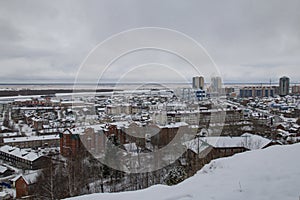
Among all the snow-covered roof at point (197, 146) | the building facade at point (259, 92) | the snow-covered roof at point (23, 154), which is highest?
the building facade at point (259, 92)

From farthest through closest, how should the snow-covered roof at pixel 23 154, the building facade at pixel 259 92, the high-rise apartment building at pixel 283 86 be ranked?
the building facade at pixel 259 92 < the high-rise apartment building at pixel 283 86 < the snow-covered roof at pixel 23 154

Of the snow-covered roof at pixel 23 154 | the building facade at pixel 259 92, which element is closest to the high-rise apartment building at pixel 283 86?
the building facade at pixel 259 92

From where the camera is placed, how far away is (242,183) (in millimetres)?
1596

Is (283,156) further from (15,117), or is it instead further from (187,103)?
(15,117)

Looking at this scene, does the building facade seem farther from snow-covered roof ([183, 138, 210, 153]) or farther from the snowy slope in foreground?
the snowy slope in foreground

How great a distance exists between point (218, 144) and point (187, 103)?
5082 millimetres

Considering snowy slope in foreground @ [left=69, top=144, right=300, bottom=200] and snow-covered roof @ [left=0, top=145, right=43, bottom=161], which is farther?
snow-covered roof @ [left=0, top=145, right=43, bottom=161]

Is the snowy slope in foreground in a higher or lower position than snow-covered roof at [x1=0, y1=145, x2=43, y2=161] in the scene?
higher

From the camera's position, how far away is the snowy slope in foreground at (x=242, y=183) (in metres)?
1.41

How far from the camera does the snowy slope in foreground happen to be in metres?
1.41

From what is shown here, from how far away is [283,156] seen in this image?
7.04ft

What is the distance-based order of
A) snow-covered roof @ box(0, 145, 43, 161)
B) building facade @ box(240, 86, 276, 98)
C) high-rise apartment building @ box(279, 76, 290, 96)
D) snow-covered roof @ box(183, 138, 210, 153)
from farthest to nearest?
building facade @ box(240, 86, 276, 98)
high-rise apartment building @ box(279, 76, 290, 96)
snow-covered roof @ box(0, 145, 43, 161)
snow-covered roof @ box(183, 138, 210, 153)

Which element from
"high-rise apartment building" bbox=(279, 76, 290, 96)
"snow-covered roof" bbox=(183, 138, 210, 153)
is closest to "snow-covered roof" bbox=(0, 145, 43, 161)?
"snow-covered roof" bbox=(183, 138, 210, 153)

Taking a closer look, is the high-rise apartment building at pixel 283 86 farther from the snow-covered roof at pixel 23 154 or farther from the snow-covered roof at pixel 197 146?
the snow-covered roof at pixel 23 154
